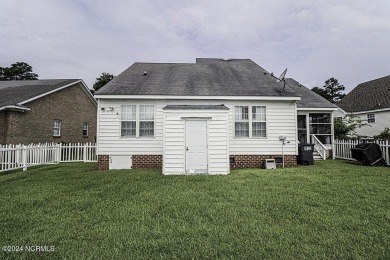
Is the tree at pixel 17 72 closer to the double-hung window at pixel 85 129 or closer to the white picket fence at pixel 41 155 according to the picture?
the double-hung window at pixel 85 129

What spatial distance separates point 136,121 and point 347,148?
13538mm

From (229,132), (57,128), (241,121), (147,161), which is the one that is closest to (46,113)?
(57,128)

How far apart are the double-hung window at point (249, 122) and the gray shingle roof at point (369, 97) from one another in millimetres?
18339

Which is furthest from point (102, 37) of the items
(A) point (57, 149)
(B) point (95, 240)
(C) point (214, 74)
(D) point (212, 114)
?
(B) point (95, 240)

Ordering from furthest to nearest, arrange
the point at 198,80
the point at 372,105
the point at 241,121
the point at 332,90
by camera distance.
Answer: the point at 332,90
the point at 372,105
the point at 198,80
the point at 241,121

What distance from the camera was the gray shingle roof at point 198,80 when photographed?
1080 centimetres

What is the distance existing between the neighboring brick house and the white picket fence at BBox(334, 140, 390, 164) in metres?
22.7

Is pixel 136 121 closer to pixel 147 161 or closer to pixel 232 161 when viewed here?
pixel 147 161

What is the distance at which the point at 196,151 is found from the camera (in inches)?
360

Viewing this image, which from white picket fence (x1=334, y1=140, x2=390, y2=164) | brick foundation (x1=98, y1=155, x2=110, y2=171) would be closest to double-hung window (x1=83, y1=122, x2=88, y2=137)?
brick foundation (x1=98, y1=155, x2=110, y2=171)

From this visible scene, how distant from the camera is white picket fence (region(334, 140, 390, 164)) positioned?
10.8m

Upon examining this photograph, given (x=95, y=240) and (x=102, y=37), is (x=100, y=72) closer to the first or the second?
(x=102, y=37)

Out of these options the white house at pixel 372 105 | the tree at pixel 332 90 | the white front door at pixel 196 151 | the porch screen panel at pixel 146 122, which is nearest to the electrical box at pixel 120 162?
the porch screen panel at pixel 146 122

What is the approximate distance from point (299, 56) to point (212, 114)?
1722cm
